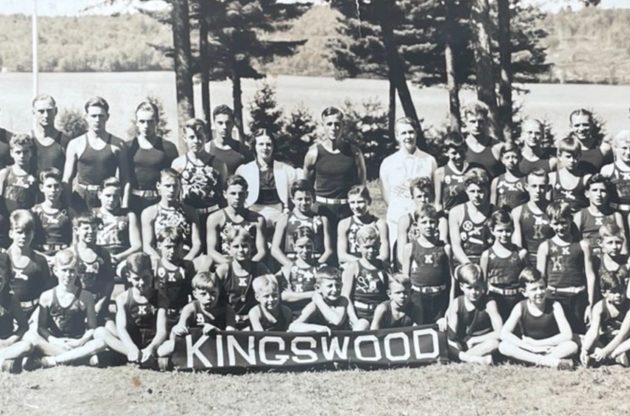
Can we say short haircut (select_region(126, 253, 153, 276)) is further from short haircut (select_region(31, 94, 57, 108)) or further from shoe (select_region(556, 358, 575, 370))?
shoe (select_region(556, 358, 575, 370))

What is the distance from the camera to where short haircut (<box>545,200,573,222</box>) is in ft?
18.7

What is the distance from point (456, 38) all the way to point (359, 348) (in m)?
1.99

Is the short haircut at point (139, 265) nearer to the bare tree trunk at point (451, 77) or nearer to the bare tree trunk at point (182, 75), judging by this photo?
the bare tree trunk at point (182, 75)

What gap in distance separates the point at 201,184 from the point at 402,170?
4.03 ft

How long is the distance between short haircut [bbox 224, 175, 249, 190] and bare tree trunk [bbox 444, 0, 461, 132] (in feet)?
4.31

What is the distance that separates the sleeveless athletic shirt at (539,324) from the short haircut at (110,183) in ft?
8.48

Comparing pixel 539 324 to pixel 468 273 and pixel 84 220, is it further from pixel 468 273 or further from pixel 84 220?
pixel 84 220

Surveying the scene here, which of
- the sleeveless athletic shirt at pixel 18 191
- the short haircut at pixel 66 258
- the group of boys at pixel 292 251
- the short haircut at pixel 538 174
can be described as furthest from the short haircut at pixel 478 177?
the sleeveless athletic shirt at pixel 18 191

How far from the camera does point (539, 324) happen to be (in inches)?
224

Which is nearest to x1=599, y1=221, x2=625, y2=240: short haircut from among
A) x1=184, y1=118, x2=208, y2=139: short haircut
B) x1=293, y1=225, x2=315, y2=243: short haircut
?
x1=293, y1=225, x2=315, y2=243: short haircut

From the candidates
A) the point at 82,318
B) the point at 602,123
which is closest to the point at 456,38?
the point at 602,123

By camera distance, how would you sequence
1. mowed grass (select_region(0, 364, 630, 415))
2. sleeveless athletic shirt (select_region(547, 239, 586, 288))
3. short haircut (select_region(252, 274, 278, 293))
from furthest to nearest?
sleeveless athletic shirt (select_region(547, 239, 586, 288)) → short haircut (select_region(252, 274, 278, 293)) → mowed grass (select_region(0, 364, 630, 415))

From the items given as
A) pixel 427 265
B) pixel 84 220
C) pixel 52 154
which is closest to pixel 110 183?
pixel 84 220

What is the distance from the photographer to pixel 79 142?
18.3ft
